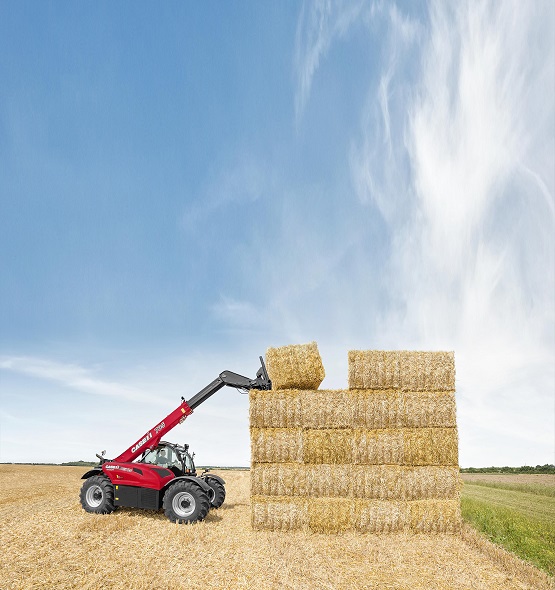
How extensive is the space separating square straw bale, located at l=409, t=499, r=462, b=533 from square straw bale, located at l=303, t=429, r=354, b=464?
5.97ft

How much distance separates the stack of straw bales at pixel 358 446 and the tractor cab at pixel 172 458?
9.44 feet

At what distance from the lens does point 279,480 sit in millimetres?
12258

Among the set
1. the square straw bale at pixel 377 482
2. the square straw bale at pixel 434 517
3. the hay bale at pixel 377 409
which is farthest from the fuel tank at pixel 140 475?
the square straw bale at pixel 434 517

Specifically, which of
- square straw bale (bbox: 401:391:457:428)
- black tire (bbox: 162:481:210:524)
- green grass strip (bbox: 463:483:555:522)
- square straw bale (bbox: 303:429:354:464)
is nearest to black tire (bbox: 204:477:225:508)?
black tire (bbox: 162:481:210:524)

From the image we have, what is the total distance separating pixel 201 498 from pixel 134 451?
3099 mm

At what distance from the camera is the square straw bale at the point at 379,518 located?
12062mm

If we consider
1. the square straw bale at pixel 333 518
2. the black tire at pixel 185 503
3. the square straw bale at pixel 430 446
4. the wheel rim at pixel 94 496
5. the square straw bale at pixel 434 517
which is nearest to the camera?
the square straw bale at pixel 333 518

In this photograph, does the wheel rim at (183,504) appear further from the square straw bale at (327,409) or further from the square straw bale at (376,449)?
the square straw bale at (376,449)

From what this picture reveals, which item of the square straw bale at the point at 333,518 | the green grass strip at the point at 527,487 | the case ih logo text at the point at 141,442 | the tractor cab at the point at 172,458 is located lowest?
the square straw bale at the point at 333,518

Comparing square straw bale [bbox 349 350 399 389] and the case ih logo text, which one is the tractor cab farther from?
square straw bale [bbox 349 350 399 389]

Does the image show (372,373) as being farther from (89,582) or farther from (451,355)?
(89,582)

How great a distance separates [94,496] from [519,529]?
10211mm

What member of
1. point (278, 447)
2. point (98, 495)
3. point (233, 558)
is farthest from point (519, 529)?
point (98, 495)

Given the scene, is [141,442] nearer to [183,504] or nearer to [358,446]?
[183,504]
